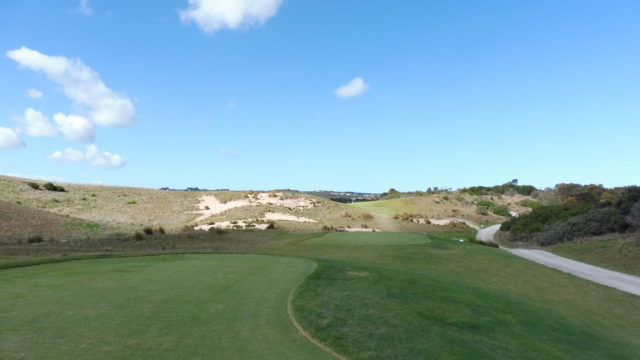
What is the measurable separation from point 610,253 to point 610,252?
0.14 meters

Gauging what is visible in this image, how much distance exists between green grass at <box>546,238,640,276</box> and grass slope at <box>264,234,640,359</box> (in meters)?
6.99

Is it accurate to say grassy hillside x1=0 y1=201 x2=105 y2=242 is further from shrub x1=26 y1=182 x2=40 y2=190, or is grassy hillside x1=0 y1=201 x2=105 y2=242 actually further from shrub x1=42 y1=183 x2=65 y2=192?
shrub x1=42 y1=183 x2=65 y2=192

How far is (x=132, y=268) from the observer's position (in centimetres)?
1228

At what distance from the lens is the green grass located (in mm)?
22328

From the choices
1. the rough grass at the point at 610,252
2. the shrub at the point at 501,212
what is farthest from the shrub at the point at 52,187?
the shrub at the point at 501,212

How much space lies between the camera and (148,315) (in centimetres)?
704

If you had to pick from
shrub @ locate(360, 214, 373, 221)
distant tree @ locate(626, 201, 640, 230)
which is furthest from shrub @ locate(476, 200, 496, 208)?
distant tree @ locate(626, 201, 640, 230)

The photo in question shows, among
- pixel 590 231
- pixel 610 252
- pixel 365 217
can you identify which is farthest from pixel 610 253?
pixel 365 217

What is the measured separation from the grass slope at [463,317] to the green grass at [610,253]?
699 centimetres

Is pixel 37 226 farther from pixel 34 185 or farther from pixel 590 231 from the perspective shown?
pixel 590 231

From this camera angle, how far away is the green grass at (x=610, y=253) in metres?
22.3

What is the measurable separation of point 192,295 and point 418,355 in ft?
15.3

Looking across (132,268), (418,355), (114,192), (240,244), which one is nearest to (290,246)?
(240,244)

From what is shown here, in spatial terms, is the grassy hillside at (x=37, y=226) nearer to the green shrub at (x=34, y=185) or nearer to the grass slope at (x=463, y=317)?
the green shrub at (x=34, y=185)
